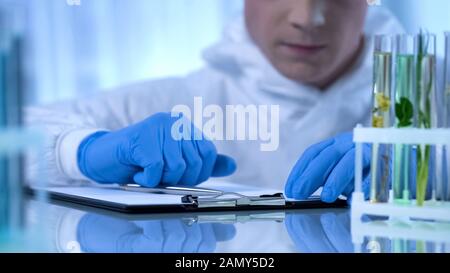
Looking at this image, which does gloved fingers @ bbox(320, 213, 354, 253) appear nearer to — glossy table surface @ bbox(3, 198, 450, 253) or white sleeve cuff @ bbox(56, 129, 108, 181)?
glossy table surface @ bbox(3, 198, 450, 253)

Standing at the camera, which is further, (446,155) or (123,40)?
(123,40)

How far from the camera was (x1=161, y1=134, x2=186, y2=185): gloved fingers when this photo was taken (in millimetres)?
1272

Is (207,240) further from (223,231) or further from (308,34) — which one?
(308,34)

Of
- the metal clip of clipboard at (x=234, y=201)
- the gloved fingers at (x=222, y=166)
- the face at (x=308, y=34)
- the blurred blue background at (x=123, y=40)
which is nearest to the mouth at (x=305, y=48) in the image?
the face at (x=308, y=34)

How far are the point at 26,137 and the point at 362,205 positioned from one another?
367 mm

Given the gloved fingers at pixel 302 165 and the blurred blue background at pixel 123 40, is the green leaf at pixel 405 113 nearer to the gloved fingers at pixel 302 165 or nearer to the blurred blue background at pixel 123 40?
the gloved fingers at pixel 302 165

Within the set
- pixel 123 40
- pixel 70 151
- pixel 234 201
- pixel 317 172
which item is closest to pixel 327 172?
pixel 317 172

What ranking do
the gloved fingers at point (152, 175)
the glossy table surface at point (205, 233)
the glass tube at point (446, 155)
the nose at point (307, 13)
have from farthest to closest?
the nose at point (307, 13) → the gloved fingers at point (152, 175) → the glass tube at point (446, 155) → the glossy table surface at point (205, 233)

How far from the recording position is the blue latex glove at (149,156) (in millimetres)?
1267

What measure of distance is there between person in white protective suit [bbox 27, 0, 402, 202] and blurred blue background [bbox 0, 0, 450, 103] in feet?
→ 0.11

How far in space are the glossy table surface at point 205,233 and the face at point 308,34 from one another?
530 millimetres

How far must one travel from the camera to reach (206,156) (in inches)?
52.8

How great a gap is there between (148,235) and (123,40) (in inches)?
29.1
